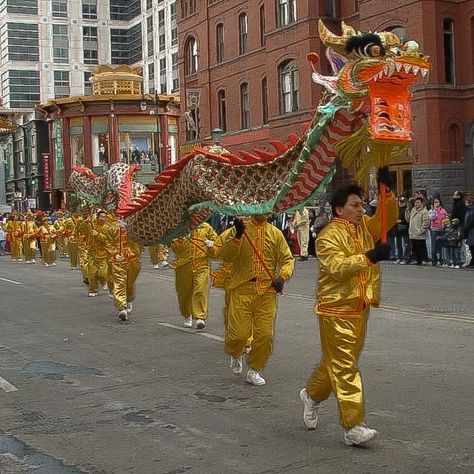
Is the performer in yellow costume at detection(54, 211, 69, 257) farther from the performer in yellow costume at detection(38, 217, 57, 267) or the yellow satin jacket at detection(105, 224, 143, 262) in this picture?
the yellow satin jacket at detection(105, 224, 143, 262)

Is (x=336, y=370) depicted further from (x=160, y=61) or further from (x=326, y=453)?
(x=160, y=61)

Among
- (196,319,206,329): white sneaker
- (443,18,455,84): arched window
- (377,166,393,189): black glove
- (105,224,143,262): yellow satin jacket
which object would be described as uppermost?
(443,18,455,84): arched window

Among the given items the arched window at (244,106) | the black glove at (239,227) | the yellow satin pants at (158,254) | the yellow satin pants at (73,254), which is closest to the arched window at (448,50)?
the yellow satin pants at (158,254)

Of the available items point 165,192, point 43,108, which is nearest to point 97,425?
point 165,192

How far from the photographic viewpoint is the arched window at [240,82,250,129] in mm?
36406

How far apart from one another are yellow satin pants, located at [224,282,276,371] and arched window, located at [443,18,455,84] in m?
20.1

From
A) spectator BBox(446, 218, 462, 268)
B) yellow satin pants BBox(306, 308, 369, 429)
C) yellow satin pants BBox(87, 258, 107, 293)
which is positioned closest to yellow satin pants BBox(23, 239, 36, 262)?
yellow satin pants BBox(87, 258, 107, 293)

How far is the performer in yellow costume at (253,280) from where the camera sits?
7945 millimetres

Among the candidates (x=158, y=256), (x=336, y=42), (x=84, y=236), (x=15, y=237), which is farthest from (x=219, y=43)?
(x=336, y=42)

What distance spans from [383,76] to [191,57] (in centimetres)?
3632

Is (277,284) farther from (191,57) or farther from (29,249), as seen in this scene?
(191,57)

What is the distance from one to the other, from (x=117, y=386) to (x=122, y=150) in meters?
44.3

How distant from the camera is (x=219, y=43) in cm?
3838

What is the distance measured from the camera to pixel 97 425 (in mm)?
6766
